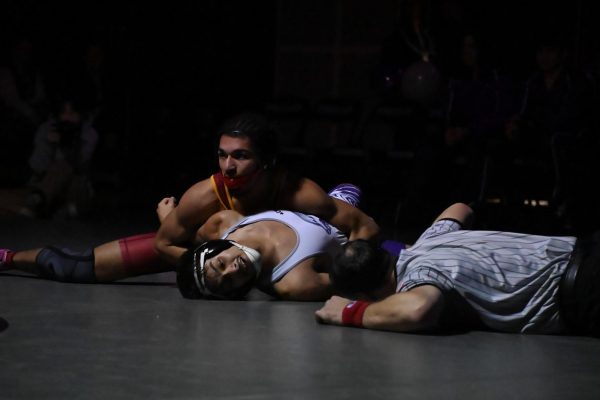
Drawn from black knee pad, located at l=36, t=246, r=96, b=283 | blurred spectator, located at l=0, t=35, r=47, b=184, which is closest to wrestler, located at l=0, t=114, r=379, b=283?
black knee pad, located at l=36, t=246, r=96, b=283

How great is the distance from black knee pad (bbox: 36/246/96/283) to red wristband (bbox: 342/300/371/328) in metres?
1.30

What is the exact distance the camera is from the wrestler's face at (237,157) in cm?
443

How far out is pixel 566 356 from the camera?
344 cm

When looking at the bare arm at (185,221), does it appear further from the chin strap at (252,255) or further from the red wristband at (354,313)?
the red wristband at (354,313)

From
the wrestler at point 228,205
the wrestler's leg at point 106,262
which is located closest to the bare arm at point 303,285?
the wrestler at point 228,205

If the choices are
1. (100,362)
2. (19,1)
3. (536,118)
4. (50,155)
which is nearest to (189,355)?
(100,362)

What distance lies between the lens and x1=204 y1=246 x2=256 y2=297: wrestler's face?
161 inches

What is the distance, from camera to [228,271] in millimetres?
4113

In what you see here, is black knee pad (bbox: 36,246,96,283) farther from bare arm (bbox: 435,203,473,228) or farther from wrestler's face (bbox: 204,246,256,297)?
bare arm (bbox: 435,203,473,228)

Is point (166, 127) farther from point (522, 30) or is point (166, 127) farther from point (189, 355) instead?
point (189, 355)

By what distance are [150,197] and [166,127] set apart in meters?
0.99

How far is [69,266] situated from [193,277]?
0.70 m

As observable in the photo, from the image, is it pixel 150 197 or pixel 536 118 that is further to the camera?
pixel 150 197

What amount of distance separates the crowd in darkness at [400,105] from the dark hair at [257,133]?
2401 mm
